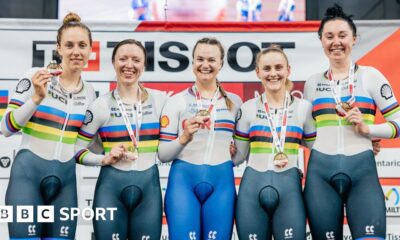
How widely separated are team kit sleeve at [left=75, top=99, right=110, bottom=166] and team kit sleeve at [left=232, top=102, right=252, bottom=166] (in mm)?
829

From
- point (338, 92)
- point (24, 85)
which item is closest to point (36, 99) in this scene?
point (24, 85)

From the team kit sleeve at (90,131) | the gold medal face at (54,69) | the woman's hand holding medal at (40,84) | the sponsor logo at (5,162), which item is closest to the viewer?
the woman's hand holding medal at (40,84)

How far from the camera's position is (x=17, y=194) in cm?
349

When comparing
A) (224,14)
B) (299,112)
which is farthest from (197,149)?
(224,14)

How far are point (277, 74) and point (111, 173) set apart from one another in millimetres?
1193

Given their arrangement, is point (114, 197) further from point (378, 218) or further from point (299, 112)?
point (378, 218)

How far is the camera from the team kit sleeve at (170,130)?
11.8 feet

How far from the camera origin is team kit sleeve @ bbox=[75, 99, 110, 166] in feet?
12.0

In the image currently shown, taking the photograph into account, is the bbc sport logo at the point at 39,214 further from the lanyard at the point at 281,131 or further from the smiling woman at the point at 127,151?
the lanyard at the point at 281,131

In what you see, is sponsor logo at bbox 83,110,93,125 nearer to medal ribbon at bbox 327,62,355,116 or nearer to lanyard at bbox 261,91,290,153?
lanyard at bbox 261,91,290,153

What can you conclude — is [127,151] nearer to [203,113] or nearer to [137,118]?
[137,118]

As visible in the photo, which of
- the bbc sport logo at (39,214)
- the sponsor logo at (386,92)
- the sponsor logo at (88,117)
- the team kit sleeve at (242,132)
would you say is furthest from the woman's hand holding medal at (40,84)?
the sponsor logo at (386,92)

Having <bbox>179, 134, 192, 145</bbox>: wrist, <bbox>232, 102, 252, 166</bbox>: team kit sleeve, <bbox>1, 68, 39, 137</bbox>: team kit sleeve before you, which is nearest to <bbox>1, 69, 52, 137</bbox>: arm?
<bbox>1, 68, 39, 137</bbox>: team kit sleeve

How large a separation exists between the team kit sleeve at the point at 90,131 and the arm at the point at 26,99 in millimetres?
342
